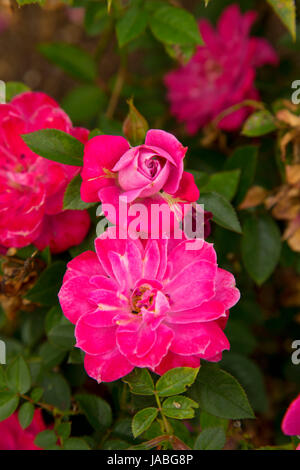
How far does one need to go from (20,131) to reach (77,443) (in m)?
0.40

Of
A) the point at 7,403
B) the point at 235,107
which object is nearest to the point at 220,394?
the point at 7,403

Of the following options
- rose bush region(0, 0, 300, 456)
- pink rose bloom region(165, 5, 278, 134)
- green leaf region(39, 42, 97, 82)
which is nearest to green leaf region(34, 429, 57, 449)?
rose bush region(0, 0, 300, 456)

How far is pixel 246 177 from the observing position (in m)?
0.75

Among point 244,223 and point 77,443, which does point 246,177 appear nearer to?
point 244,223

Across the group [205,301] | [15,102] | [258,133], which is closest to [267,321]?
[258,133]

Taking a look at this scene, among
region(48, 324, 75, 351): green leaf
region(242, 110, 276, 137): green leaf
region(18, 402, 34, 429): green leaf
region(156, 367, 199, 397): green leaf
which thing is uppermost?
region(242, 110, 276, 137): green leaf

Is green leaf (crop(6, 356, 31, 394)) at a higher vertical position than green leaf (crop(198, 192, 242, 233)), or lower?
lower

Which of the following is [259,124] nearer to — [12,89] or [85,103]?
[12,89]

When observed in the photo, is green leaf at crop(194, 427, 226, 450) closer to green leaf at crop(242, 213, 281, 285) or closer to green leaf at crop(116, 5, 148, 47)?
green leaf at crop(242, 213, 281, 285)

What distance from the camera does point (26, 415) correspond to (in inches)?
24.8

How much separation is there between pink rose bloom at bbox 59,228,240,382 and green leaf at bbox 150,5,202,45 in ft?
1.12

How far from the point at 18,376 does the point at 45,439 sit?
0.28ft

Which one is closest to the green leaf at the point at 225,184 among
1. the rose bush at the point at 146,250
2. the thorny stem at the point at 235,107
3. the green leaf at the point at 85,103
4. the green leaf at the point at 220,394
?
the rose bush at the point at 146,250

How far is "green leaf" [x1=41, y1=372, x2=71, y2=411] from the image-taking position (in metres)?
0.74
